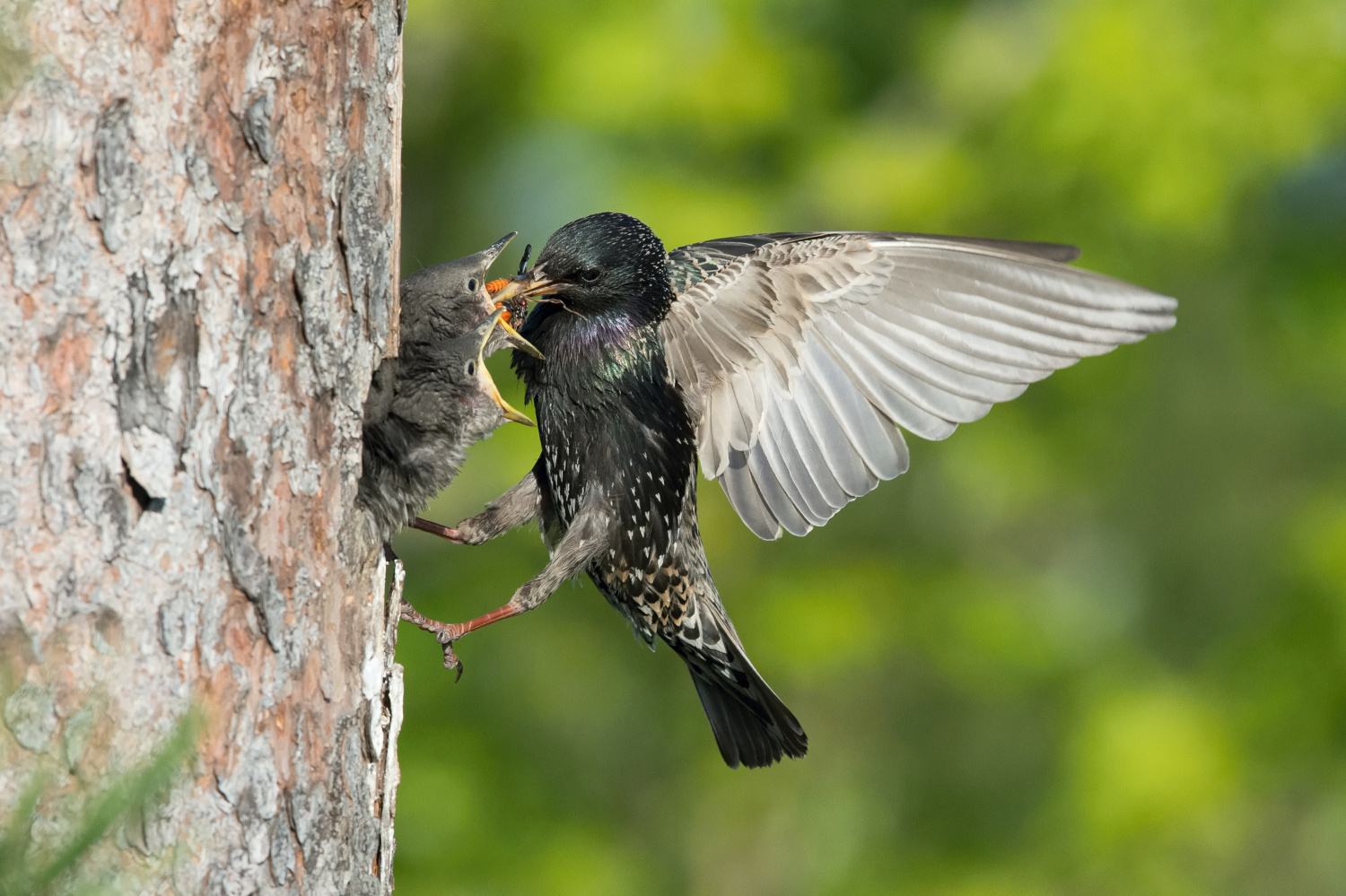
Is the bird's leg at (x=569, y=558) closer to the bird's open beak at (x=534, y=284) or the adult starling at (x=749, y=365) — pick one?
the adult starling at (x=749, y=365)

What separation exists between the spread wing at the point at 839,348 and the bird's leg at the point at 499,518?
0.48 m

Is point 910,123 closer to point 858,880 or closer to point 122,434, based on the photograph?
point 858,880

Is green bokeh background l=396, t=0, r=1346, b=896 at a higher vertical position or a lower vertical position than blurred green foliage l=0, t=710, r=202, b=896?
higher

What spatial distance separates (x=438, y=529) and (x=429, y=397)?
2.29 feet

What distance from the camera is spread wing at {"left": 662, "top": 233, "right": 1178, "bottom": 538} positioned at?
3.01 metres

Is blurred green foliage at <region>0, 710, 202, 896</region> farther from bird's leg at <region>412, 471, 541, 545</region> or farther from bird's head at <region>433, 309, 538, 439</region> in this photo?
bird's leg at <region>412, 471, 541, 545</region>

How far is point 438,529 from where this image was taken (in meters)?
2.91

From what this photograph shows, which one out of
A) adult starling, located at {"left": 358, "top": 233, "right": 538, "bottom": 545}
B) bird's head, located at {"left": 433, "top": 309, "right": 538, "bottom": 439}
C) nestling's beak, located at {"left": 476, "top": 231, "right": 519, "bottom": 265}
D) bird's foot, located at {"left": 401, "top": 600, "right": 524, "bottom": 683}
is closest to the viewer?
adult starling, located at {"left": 358, "top": 233, "right": 538, "bottom": 545}

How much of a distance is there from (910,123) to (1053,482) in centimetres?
213

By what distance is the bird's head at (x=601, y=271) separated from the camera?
10.1ft

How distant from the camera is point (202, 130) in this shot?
1593mm

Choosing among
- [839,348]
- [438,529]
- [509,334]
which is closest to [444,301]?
[509,334]

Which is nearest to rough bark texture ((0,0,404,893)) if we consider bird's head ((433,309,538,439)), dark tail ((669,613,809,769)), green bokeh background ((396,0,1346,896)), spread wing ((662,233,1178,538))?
bird's head ((433,309,538,439))

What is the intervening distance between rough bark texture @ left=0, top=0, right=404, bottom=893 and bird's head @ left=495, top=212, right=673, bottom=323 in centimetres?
122
